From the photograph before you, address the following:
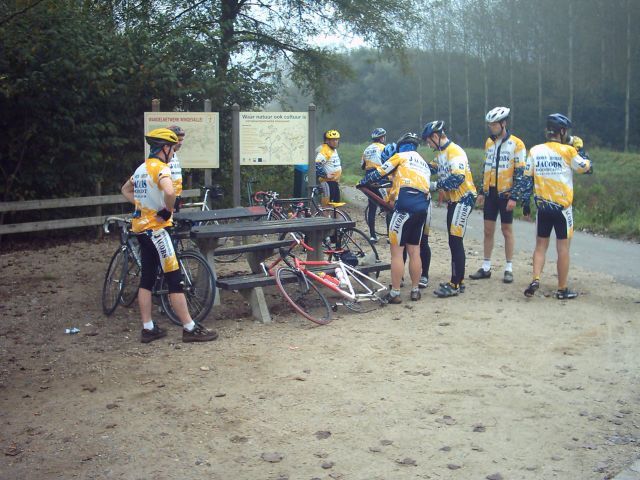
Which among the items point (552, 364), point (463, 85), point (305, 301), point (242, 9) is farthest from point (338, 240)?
point (463, 85)

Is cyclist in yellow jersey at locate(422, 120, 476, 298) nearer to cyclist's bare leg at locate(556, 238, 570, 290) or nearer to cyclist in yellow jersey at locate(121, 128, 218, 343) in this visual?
cyclist's bare leg at locate(556, 238, 570, 290)

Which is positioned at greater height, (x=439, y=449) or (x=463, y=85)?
(x=463, y=85)

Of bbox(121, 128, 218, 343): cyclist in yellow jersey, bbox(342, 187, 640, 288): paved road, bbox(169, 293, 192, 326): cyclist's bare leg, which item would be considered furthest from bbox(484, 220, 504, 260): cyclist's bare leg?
bbox(169, 293, 192, 326): cyclist's bare leg

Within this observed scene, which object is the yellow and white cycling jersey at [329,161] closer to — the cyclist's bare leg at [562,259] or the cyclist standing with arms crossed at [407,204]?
the cyclist standing with arms crossed at [407,204]

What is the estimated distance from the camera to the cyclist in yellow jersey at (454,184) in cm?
938

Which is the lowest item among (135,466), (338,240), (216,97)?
(135,466)

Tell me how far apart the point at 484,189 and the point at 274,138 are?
3870 mm

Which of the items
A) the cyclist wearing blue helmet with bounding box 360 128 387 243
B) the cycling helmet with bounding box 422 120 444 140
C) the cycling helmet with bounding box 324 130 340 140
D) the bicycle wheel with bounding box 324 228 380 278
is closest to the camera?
the cycling helmet with bounding box 422 120 444 140

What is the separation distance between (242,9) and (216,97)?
634cm

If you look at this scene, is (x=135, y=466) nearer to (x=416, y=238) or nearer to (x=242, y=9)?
(x=416, y=238)

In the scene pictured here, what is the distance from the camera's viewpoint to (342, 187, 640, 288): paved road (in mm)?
11148

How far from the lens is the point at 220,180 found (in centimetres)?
1570

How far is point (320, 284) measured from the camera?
9.02 meters

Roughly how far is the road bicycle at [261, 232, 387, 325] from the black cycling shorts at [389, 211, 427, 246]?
2.02ft
